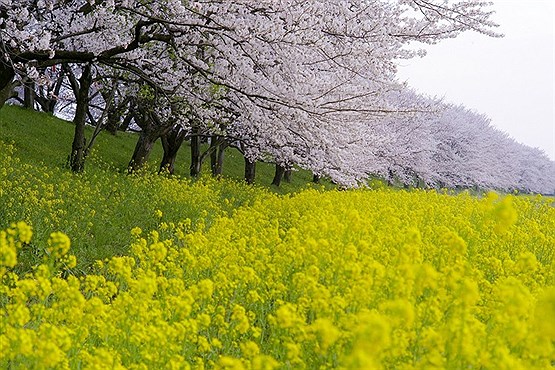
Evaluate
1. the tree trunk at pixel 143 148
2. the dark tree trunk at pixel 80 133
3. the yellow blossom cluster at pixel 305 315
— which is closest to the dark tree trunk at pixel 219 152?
the tree trunk at pixel 143 148

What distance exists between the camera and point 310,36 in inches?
335

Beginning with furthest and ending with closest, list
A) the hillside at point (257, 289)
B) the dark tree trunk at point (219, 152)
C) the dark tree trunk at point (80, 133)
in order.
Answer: the dark tree trunk at point (219, 152)
the dark tree trunk at point (80, 133)
the hillside at point (257, 289)

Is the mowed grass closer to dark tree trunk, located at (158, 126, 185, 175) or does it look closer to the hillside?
dark tree trunk, located at (158, 126, 185, 175)

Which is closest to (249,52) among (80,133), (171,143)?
(80,133)

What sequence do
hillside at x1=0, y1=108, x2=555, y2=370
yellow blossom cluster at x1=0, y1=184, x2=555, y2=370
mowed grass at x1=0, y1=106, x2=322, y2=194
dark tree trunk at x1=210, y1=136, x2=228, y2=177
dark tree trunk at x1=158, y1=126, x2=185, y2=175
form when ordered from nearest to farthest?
yellow blossom cluster at x1=0, y1=184, x2=555, y2=370, hillside at x1=0, y1=108, x2=555, y2=370, mowed grass at x1=0, y1=106, x2=322, y2=194, dark tree trunk at x1=158, y1=126, x2=185, y2=175, dark tree trunk at x1=210, y1=136, x2=228, y2=177

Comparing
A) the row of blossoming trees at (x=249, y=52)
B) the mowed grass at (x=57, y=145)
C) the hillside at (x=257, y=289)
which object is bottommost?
the hillside at (x=257, y=289)

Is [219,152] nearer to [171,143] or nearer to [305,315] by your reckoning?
[171,143]

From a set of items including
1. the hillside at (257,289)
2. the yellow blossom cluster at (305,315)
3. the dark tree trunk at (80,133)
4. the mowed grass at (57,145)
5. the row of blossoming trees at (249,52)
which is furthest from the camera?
the mowed grass at (57,145)

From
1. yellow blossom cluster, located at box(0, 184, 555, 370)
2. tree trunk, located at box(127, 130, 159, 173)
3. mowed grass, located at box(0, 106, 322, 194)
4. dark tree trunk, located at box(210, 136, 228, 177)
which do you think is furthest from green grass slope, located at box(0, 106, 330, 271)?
dark tree trunk, located at box(210, 136, 228, 177)

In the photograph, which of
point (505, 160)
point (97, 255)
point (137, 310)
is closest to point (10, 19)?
point (97, 255)

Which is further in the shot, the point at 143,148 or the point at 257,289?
the point at 143,148

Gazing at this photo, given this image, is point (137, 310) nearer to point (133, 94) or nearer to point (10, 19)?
point (10, 19)

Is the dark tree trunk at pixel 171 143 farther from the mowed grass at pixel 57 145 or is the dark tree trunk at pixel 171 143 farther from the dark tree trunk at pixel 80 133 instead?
the dark tree trunk at pixel 80 133

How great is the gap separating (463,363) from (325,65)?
7.75 m
